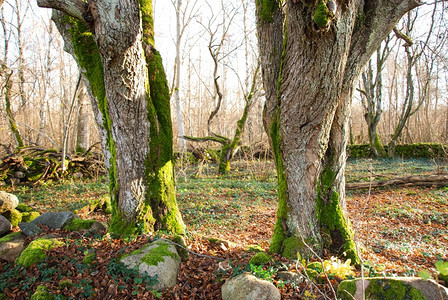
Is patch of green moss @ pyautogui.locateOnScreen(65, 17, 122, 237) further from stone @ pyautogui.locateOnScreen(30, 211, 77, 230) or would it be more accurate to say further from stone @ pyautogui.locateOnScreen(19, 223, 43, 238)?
stone @ pyautogui.locateOnScreen(19, 223, 43, 238)

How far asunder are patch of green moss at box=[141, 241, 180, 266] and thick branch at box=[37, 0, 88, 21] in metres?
2.98

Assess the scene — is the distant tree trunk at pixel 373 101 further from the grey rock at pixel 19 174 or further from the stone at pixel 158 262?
the grey rock at pixel 19 174

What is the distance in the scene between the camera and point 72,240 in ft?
11.7

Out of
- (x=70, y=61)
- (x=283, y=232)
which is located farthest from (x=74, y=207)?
(x=70, y=61)

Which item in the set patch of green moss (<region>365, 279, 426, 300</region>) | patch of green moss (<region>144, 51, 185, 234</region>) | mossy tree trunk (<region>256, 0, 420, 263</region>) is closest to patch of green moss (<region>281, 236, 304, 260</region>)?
mossy tree trunk (<region>256, 0, 420, 263</region>)

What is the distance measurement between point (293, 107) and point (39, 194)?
7.33 metres

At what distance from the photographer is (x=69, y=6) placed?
2.94 meters

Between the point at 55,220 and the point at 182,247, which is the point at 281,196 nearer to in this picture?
the point at 182,247

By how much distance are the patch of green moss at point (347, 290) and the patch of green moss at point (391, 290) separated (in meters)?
0.12

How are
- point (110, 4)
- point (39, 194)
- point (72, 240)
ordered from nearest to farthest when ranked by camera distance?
point (110, 4), point (72, 240), point (39, 194)

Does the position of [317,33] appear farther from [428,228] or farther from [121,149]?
[428,228]

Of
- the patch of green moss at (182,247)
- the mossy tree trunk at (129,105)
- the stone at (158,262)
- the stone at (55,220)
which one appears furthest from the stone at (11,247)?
the patch of green moss at (182,247)

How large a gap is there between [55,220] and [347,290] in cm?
423

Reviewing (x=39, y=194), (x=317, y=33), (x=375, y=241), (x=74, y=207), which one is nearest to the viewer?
(x=317, y=33)
